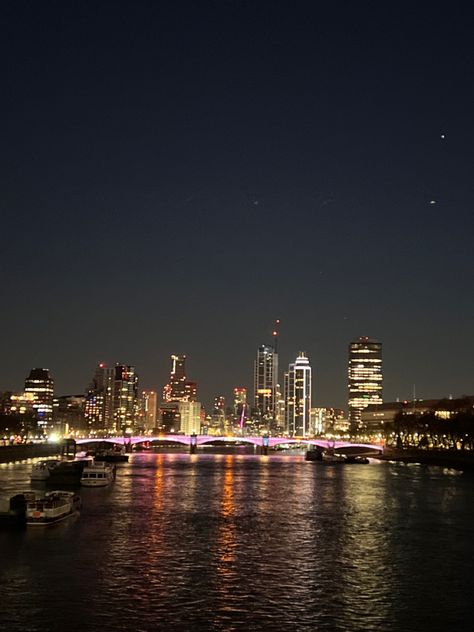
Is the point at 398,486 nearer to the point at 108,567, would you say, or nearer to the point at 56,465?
the point at 56,465

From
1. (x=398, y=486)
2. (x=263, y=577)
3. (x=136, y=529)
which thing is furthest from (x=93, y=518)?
(x=398, y=486)

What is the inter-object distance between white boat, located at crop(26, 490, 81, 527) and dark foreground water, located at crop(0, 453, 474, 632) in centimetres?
86

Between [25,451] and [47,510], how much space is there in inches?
4203

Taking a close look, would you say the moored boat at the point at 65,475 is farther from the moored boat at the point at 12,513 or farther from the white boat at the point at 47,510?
the moored boat at the point at 12,513

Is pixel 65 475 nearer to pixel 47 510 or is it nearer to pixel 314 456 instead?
pixel 47 510

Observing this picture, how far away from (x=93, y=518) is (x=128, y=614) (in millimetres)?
28305

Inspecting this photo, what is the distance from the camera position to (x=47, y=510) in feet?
172

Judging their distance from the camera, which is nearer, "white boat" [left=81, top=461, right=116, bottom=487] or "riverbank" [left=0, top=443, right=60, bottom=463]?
"white boat" [left=81, top=461, right=116, bottom=487]

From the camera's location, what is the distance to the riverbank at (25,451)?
140000 mm

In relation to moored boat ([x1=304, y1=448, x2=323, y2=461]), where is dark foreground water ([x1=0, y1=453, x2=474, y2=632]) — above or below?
below

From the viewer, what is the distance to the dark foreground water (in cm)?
3009

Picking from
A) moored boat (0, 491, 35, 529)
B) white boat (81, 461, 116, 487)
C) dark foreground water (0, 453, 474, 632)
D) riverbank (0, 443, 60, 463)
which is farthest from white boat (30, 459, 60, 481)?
moored boat (0, 491, 35, 529)

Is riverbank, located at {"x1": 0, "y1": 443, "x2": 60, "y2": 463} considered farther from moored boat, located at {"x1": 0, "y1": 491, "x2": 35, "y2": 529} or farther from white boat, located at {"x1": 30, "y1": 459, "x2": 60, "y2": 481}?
moored boat, located at {"x1": 0, "y1": 491, "x2": 35, "y2": 529}

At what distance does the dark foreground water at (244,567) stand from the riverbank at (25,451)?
2840 inches
